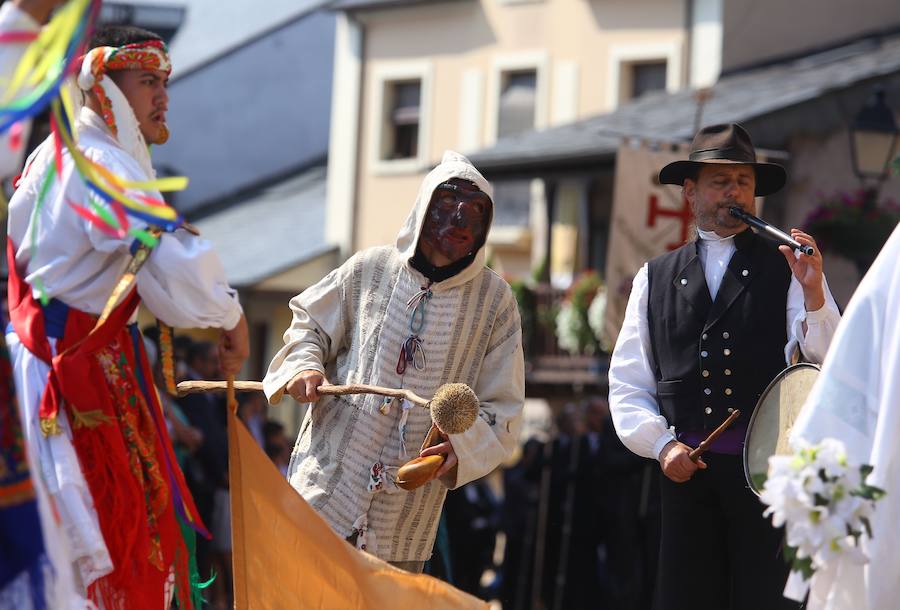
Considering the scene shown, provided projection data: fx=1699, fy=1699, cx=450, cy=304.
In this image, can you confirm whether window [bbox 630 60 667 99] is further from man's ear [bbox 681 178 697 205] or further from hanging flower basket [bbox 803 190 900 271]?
man's ear [bbox 681 178 697 205]

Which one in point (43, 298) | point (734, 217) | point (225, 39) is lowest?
point (43, 298)

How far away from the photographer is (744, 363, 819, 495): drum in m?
5.42

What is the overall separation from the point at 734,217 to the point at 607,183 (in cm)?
1601

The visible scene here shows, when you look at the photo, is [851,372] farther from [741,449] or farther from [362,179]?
[362,179]

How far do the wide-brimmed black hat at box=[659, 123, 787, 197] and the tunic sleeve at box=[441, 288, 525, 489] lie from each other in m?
0.79

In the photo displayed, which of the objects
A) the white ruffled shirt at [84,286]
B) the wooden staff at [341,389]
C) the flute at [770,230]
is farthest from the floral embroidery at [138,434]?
the flute at [770,230]

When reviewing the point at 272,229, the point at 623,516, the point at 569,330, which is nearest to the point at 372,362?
the point at 623,516

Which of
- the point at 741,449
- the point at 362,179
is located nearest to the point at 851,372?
the point at 741,449

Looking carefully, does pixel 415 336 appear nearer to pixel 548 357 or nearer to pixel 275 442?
pixel 275 442

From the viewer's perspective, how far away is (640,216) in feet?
46.6

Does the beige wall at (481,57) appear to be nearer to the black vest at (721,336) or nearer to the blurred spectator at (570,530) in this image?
the blurred spectator at (570,530)

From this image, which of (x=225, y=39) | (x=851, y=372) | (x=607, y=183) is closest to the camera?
(x=851, y=372)

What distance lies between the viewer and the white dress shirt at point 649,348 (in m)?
5.70

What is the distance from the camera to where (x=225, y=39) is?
3266cm
